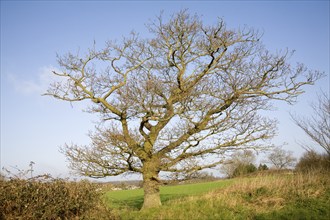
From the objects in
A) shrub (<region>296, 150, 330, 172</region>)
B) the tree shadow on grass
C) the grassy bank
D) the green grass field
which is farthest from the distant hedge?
shrub (<region>296, 150, 330, 172</region>)

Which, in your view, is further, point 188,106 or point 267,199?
point 188,106

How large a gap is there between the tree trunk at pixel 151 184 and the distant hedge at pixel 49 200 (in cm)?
521

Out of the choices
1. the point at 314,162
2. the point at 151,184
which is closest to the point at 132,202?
the point at 151,184

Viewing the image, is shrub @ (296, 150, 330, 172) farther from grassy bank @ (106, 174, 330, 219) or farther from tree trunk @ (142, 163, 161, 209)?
tree trunk @ (142, 163, 161, 209)

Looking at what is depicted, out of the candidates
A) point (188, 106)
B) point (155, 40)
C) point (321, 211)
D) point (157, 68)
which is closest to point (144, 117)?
point (188, 106)

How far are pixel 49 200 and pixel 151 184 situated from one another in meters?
7.20

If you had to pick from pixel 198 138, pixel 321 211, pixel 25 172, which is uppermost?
pixel 198 138

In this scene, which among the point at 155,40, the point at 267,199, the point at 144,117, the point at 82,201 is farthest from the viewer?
the point at 155,40

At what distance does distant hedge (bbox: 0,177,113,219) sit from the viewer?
7484mm

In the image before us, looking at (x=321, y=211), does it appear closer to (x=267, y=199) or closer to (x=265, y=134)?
(x=267, y=199)

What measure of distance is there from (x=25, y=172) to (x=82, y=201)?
6.25ft

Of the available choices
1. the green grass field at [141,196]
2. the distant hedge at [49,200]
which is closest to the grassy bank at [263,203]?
the distant hedge at [49,200]

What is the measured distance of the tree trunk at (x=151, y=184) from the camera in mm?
14509

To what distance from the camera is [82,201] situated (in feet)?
29.3
